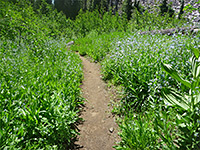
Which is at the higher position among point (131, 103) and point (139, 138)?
point (131, 103)

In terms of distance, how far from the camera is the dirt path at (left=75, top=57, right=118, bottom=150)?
305cm

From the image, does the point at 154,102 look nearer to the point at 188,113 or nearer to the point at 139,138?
the point at 188,113

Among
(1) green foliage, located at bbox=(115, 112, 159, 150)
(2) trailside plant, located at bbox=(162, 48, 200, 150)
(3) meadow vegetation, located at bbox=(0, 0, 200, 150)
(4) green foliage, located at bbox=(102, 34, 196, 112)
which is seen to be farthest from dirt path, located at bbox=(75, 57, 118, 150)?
(2) trailside plant, located at bbox=(162, 48, 200, 150)

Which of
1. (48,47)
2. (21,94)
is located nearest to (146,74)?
(21,94)

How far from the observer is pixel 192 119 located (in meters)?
2.25

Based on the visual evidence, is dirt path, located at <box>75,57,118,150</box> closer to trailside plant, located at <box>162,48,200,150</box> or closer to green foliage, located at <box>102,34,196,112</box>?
green foliage, located at <box>102,34,196,112</box>

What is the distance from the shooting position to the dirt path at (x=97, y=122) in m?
3.05

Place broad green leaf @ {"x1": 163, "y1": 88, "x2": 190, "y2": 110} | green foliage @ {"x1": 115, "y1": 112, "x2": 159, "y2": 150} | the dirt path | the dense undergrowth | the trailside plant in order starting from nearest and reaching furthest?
the trailside plant, the dense undergrowth, green foliage @ {"x1": 115, "y1": 112, "x2": 159, "y2": 150}, broad green leaf @ {"x1": 163, "y1": 88, "x2": 190, "y2": 110}, the dirt path

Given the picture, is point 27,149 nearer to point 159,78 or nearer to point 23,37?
point 159,78

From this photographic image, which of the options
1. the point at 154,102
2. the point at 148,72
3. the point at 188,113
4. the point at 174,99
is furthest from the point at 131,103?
the point at 188,113

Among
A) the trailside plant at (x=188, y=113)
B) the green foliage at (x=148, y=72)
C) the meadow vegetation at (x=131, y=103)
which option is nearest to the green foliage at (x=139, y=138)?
the meadow vegetation at (x=131, y=103)

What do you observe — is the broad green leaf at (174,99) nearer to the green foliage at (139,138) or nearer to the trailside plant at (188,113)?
the trailside plant at (188,113)

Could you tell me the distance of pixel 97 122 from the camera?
3641mm

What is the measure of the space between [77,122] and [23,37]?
16.4ft
